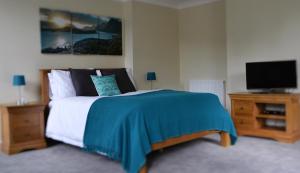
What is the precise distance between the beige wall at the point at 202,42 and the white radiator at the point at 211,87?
11cm

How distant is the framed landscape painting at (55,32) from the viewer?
16.3ft

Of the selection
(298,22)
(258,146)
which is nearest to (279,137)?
(258,146)

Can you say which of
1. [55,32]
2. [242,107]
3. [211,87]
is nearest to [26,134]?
[55,32]

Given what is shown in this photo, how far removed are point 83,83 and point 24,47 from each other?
107 cm

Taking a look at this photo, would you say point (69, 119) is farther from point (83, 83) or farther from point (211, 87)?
point (211, 87)

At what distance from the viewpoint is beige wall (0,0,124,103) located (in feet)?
14.9

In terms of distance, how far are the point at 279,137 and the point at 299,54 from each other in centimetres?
129

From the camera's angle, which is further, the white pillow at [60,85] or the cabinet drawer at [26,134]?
the white pillow at [60,85]

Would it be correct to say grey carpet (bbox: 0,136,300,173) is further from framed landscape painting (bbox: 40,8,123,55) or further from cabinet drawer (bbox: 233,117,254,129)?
framed landscape painting (bbox: 40,8,123,55)

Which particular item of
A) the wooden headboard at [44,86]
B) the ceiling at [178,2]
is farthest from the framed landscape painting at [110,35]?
the wooden headboard at [44,86]

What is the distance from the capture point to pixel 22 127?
4168 millimetres

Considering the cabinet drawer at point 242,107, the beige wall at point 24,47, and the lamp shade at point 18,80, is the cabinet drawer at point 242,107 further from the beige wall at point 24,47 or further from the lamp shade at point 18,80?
the lamp shade at point 18,80

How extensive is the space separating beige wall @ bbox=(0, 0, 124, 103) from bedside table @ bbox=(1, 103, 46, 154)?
0.58 meters

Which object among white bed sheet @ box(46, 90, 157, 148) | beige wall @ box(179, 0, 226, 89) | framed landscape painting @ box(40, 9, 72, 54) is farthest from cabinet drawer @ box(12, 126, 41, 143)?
beige wall @ box(179, 0, 226, 89)
